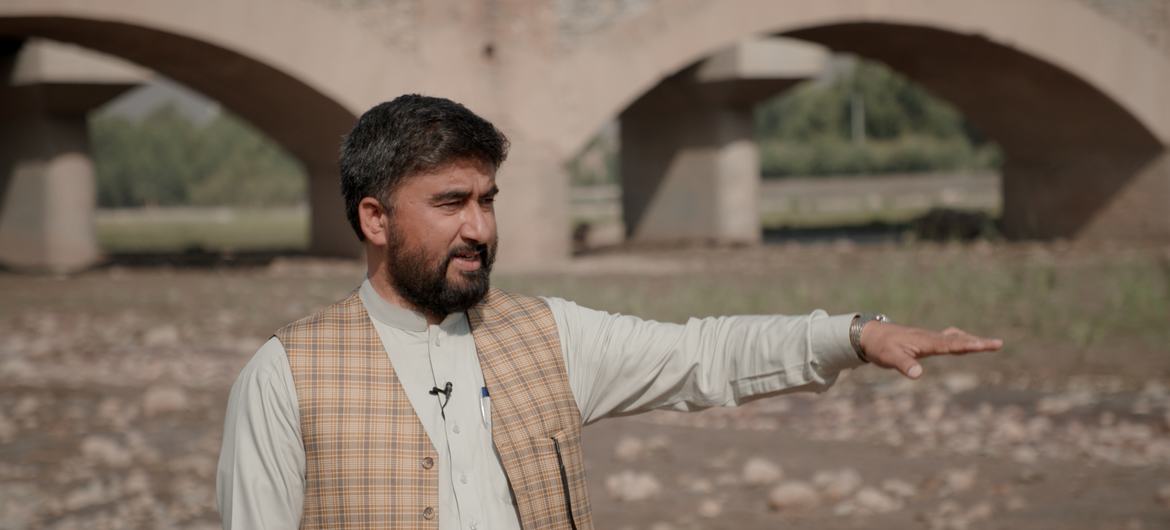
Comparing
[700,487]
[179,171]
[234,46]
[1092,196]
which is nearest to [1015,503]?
[700,487]

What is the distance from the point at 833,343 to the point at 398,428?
0.67 m

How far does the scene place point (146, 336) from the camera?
8.83m

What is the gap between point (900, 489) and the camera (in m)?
4.58

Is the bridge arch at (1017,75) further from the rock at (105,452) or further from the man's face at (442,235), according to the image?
the man's face at (442,235)

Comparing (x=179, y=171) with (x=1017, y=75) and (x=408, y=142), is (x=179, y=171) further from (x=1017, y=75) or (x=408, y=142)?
(x=408, y=142)

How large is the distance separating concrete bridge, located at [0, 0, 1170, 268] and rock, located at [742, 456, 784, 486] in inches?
294

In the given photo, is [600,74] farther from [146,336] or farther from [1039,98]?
[1039,98]

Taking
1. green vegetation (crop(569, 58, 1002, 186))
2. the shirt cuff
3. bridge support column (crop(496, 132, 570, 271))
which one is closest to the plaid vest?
the shirt cuff

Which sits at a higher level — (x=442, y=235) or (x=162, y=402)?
(x=442, y=235)

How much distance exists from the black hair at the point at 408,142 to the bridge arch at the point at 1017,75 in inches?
410

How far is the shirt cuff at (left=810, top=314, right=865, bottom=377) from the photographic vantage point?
6.85ft

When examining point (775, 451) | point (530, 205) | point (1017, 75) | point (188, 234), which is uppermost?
point (1017, 75)

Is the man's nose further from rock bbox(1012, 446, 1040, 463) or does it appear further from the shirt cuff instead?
rock bbox(1012, 446, 1040, 463)

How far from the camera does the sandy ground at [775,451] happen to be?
175 inches
